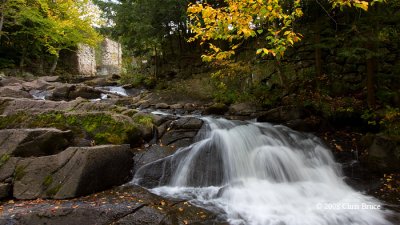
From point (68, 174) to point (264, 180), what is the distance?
4.12m

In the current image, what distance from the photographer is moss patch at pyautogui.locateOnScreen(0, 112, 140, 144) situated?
699cm

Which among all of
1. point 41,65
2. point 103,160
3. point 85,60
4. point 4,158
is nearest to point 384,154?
point 103,160

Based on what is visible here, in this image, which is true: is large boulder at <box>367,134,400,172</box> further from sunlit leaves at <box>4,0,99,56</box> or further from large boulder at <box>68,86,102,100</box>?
sunlit leaves at <box>4,0,99,56</box>

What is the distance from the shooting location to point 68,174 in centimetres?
516

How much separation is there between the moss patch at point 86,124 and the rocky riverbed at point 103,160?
0.08ft

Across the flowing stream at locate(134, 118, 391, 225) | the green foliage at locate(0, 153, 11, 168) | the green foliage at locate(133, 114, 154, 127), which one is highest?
the green foliage at locate(133, 114, 154, 127)

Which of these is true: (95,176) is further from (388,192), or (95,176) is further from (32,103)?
(388,192)

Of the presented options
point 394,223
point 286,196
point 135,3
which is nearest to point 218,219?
point 286,196

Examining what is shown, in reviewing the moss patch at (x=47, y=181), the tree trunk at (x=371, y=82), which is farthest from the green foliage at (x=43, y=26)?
the tree trunk at (x=371, y=82)

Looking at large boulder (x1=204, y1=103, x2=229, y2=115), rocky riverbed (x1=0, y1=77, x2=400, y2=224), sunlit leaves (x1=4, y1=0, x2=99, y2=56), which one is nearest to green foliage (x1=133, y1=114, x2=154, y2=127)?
rocky riverbed (x1=0, y1=77, x2=400, y2=224)

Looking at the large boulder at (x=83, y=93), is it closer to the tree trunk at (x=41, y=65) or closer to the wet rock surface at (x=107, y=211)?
the wet rock surface at (x=107, y=211)

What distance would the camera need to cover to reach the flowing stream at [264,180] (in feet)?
16.2

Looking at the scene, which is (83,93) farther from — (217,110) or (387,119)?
(387,119)

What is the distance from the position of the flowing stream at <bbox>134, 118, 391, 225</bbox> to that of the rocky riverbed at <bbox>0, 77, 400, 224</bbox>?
0.36 meters
